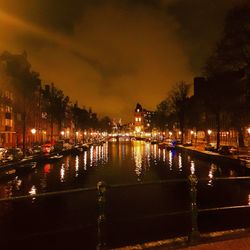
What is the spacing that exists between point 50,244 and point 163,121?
113 meters

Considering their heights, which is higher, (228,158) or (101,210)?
(101,210)

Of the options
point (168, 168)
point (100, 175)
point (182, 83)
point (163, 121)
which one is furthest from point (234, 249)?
point (163, 121)

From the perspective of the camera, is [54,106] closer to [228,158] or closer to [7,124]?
[7,124]

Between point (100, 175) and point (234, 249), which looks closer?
point (234, 249)

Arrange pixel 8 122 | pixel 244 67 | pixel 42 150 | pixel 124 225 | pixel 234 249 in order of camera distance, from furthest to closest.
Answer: pixel 8 122
pixel 42 150
pixel 244 67
pixel 124 225
pixel 234 249

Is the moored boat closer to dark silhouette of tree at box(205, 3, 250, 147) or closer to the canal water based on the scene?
the canal water

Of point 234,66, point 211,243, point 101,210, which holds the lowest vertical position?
point 211,243

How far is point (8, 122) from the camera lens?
70750mm

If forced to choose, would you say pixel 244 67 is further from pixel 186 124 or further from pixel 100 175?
pixel 186 124

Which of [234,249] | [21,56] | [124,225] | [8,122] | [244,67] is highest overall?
[21,56]

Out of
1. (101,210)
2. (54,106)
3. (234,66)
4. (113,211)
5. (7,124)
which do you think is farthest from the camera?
(54,106)

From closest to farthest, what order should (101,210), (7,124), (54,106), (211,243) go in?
(101,210) → (211,243) → (7,124) → (54,106)

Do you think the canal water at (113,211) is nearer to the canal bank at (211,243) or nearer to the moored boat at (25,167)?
the canal bank at (211,243)

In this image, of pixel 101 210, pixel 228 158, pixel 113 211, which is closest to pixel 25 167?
pixel 113 211
